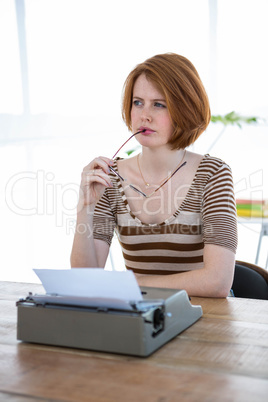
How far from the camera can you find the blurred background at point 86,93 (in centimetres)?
394

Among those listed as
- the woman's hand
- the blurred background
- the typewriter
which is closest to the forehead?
the woman's hand

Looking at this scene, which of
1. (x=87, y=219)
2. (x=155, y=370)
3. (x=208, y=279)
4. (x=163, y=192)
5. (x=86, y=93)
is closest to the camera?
(x=155, y=370)

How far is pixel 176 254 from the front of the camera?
1.62 meters

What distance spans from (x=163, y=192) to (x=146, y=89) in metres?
0.33

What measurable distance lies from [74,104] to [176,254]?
319 centimetres

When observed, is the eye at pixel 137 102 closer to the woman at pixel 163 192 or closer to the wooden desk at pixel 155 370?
the woman at pixel 163 192

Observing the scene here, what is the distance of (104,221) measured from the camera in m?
1.69

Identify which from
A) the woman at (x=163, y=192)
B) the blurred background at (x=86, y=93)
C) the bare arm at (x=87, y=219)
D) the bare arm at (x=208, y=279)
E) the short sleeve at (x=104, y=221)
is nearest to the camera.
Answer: the bare arm at (x=208, y=279)

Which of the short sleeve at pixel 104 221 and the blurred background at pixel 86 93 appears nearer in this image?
the short sleeve at pixel 104 221

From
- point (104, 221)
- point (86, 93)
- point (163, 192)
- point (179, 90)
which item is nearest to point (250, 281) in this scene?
point (163, 192)

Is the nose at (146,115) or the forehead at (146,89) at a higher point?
the forehead at (146,89)

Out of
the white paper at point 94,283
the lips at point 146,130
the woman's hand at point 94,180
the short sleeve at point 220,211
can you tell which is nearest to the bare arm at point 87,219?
the woman's hand at point 94,180

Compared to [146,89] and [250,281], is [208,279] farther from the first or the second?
[146,89]

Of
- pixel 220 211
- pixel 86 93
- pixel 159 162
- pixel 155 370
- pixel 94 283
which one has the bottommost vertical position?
pixel 155 370
